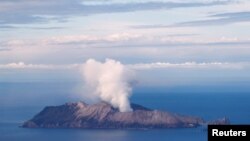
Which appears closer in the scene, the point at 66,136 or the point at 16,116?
the point at 66,136

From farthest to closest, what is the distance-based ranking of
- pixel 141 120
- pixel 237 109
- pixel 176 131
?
pixel 237 109 → pixel 141 120 → pixel 176 131

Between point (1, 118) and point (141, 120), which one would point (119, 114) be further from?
point (1, 118)

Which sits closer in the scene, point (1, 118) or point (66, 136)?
point (66, 136)

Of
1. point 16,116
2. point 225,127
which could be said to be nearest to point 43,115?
point 16,116

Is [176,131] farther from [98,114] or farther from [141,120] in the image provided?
[98,114]

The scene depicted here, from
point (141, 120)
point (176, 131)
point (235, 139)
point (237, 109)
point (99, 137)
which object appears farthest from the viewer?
point (237, 109)

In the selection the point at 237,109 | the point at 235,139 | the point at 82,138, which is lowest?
the point at 235,139

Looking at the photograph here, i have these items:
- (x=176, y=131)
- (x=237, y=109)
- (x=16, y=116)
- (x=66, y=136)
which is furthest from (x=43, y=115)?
(x=237, y=109)

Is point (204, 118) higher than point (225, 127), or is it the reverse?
point (204, 118)

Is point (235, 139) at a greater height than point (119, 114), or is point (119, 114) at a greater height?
point (119, 114)
